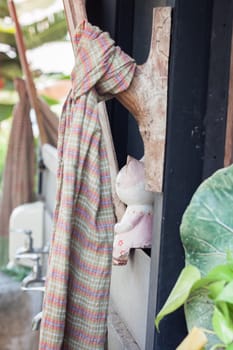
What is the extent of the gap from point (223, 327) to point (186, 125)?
526mm

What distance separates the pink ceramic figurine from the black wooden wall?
0.10 meters

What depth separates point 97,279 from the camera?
4.30 feet

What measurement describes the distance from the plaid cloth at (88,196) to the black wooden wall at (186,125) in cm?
11

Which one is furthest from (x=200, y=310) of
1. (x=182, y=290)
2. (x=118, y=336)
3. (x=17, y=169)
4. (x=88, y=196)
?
(x=17, y=169)

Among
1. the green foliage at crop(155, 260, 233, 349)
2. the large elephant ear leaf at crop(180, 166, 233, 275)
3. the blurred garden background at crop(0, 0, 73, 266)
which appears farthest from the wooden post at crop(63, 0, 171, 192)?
the blurred garden background at crop(0, 0, 73, 266)

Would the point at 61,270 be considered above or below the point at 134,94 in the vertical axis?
below

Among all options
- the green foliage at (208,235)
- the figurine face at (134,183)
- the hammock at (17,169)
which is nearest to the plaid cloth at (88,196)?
the figurine face at (134,183)

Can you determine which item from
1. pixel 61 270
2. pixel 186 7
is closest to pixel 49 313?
pixel 61 270

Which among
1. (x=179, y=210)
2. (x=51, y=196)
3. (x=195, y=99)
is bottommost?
(x=51, y=196)

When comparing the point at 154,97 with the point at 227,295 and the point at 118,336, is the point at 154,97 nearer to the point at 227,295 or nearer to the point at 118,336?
the point at 227,295

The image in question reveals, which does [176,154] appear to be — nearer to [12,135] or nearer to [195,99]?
[195,99]

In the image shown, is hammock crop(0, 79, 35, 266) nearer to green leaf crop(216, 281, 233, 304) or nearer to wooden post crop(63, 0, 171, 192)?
wooden post crop(63, 0, 171, 192)

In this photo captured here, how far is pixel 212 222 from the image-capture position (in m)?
1.08

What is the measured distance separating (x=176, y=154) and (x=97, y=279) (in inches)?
12.4
